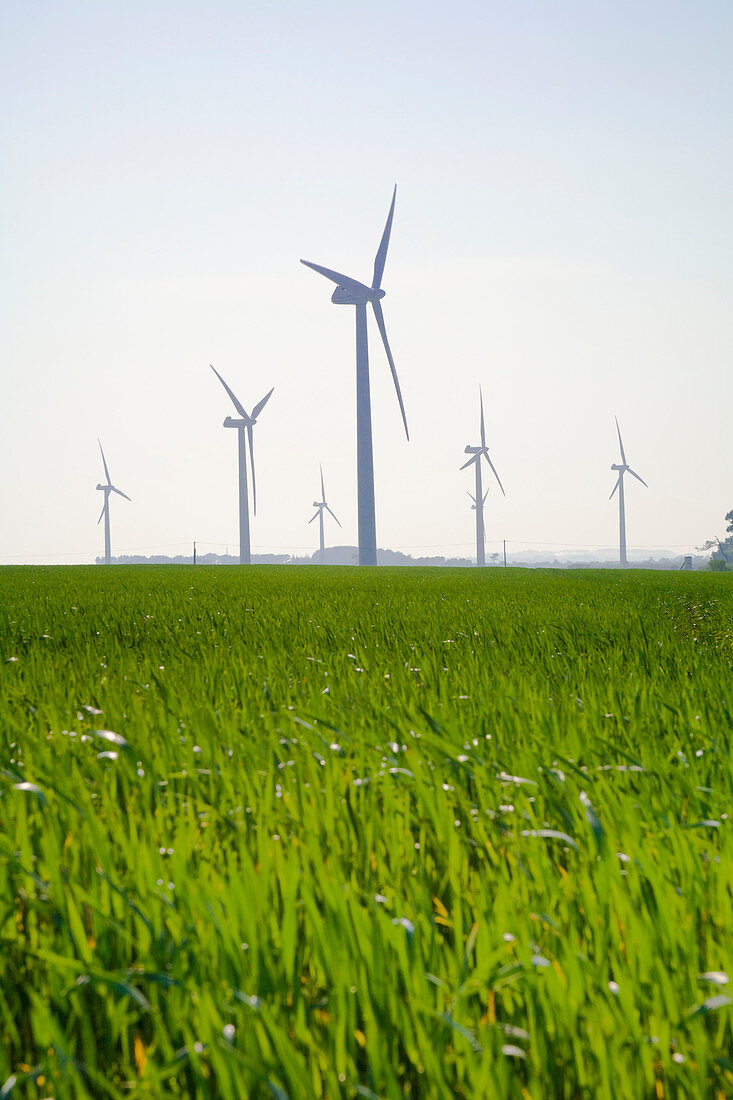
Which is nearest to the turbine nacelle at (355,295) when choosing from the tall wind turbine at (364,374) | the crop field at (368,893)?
the tall wind turbine at (364,374)

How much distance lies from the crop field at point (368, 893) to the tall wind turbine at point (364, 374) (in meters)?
57.4

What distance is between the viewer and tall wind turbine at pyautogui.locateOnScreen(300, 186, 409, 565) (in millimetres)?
62562

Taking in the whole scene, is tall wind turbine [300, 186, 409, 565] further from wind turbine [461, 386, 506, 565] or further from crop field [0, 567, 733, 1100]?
crop field [0, 567, 733, 1100]

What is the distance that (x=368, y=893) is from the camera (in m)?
1.78

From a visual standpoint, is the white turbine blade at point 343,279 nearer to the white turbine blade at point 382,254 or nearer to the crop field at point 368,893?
the white turbine blade at point 382,254

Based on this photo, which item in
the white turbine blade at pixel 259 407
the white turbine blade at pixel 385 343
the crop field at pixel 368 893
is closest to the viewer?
the crop field at pixel 368 893

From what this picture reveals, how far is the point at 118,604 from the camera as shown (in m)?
11.2

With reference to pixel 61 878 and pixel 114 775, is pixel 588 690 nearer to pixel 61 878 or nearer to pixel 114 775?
pixel 114 775

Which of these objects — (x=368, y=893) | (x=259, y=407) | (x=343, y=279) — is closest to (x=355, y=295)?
(x=343, y=279)

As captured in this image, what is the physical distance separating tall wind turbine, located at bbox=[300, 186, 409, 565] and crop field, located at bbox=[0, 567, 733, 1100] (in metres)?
57.4

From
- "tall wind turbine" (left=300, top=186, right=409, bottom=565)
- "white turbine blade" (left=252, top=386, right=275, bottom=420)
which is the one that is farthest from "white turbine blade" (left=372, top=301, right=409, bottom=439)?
"white turbine blade" (left=252, top=386, right=275, bottom=420)

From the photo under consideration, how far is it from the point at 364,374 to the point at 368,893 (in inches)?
2484

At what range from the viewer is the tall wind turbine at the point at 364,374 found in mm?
62562

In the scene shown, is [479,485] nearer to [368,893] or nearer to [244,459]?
[244,459]
